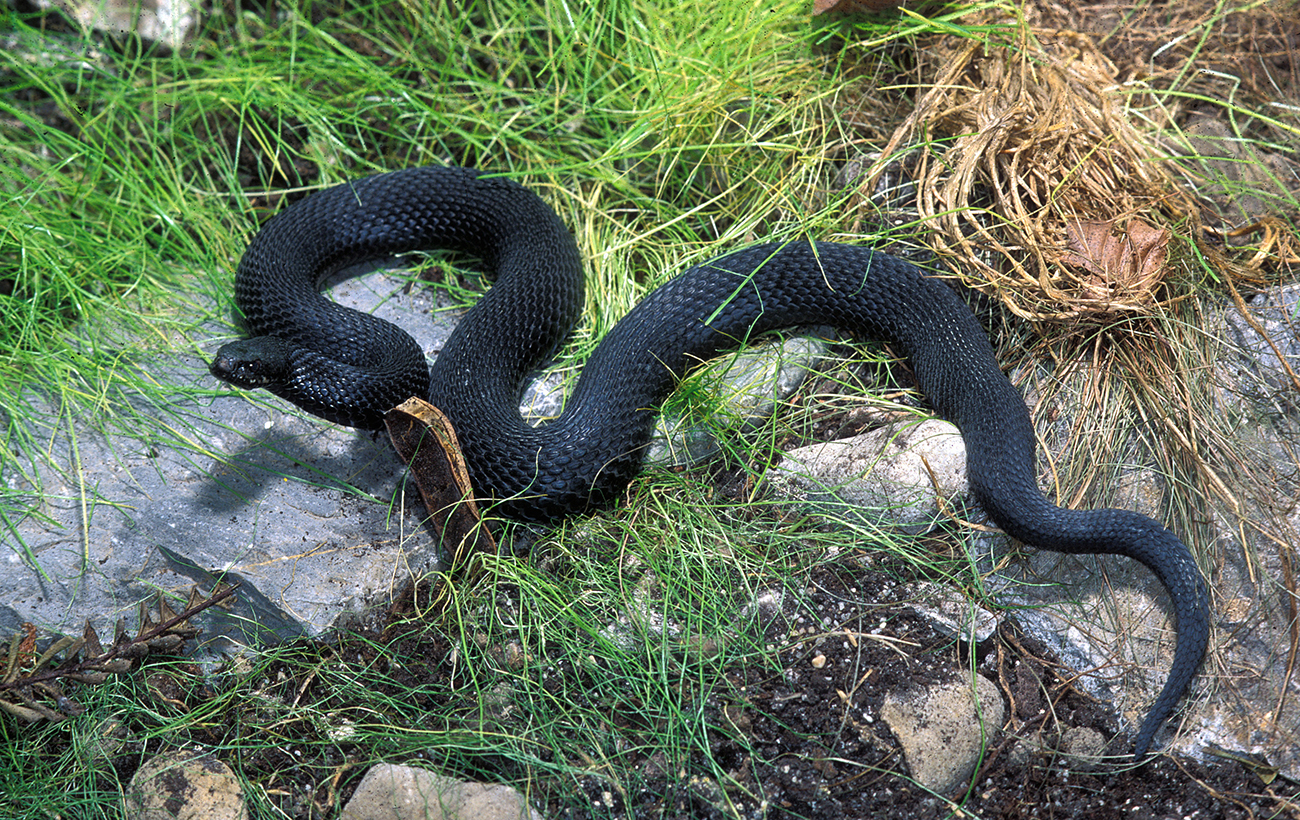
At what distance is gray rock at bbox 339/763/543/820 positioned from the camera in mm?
2697

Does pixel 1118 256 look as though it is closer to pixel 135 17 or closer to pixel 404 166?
pixel 404 166

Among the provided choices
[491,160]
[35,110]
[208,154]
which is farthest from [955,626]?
[35,110]

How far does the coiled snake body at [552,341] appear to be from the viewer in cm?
336

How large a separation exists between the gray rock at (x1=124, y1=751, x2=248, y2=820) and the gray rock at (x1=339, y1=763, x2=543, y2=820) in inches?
16.9

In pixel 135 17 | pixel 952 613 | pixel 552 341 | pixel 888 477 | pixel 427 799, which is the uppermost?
pixel 135 17

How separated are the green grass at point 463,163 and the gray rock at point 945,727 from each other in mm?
441

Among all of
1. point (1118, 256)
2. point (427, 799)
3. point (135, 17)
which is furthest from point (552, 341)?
point (135, 17)

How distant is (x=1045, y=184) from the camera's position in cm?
375

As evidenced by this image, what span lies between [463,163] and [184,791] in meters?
3.24

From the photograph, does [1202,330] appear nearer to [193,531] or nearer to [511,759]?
[511,759]

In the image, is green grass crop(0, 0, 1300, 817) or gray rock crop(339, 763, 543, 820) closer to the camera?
gray rock crop(339, 763, 543, 820)

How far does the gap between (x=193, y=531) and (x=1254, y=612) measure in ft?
13.3

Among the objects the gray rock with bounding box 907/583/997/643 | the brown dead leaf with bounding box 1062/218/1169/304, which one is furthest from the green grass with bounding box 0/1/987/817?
the brown dead leaf with bounding box 1062/218/1169/304

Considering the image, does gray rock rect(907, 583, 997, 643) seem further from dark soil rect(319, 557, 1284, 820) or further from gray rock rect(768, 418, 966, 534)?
gray rock rect(768, 418, 966, 534)
